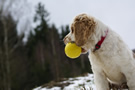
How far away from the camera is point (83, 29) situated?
3.70 metres

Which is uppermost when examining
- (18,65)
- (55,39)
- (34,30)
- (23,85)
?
(34,30)

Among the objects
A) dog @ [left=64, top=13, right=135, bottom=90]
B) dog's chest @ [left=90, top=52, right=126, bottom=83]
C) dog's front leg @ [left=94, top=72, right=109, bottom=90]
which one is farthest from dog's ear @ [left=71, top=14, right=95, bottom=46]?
dog's front leg @ [left=94, top=72, right=109, bottom=90]

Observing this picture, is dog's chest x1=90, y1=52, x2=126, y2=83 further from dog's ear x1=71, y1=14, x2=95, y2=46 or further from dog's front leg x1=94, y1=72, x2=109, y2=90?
dog's ear x1=71, y1=14, x2=95, y2=46

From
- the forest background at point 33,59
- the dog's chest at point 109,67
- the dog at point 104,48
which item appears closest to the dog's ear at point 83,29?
the dog at point 104,48

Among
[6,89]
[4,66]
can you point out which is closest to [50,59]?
[4,66]

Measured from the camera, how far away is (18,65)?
28.8m

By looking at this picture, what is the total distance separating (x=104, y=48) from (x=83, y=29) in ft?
1.74

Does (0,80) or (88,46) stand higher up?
(88,46)

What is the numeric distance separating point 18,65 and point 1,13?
362 inches

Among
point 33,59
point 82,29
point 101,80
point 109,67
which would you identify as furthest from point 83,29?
point 33,59

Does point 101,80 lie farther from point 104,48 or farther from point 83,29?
point 83,29

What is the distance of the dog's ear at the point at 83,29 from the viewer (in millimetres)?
3688

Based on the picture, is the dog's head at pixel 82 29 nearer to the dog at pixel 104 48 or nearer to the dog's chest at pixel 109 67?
the dog at pixel 104 48

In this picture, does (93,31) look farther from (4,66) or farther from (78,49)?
(4,66)
